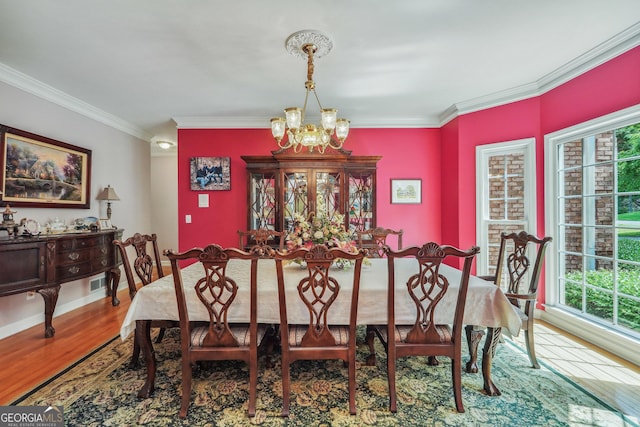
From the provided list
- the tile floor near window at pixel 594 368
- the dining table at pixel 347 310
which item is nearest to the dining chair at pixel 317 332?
the dining table at pixel 347 310

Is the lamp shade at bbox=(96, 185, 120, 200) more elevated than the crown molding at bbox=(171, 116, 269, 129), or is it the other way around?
the crown molding at bbox=(171, 116, 269, 129)

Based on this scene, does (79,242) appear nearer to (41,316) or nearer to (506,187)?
(41,316)

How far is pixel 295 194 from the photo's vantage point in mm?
3744

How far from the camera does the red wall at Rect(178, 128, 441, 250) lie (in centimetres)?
406

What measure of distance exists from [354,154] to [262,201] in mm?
1478

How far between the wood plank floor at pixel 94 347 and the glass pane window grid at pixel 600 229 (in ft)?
A: 1.37

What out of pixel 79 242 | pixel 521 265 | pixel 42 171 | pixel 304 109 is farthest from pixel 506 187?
pixel 42 171

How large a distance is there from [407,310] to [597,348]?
2.03 metres

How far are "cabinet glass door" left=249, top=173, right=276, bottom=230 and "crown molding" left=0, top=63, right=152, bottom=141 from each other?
2182 millimetres

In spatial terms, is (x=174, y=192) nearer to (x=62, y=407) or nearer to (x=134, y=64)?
Result: (x=134, y=64)

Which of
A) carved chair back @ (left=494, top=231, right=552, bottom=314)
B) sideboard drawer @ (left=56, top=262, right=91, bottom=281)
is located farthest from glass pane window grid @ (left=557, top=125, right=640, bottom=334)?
sideboard drawer @ (left=56, top=262, right=91, bottom=281)

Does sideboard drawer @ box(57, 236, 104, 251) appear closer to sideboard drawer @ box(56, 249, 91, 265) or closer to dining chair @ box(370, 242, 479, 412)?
sideboard drawer @ box(56, 249, 91, 265)

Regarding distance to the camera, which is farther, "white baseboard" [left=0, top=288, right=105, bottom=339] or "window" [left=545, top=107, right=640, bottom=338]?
"white baseboard" [left=0, top=288, right=105, bottom=339]

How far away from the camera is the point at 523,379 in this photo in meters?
1.97
